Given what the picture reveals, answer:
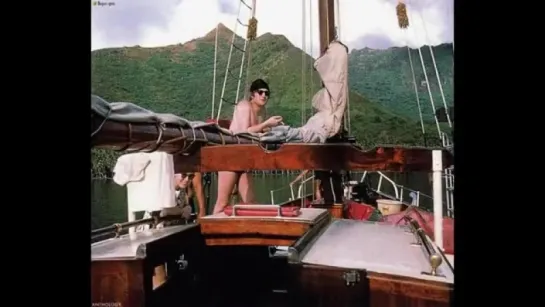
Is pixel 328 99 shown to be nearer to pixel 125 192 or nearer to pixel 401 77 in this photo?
pixel 401 77

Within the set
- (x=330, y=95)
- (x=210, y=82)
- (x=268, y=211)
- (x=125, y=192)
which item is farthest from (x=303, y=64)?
(x=125, y=192)

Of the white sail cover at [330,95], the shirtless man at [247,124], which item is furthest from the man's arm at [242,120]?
the white sail cover at [330,95]

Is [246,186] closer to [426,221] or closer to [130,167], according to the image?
[130,167]

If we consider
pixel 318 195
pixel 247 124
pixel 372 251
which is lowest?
pixel 372 251

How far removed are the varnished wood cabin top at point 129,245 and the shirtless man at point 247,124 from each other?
0.09 m

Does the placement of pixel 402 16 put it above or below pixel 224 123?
above

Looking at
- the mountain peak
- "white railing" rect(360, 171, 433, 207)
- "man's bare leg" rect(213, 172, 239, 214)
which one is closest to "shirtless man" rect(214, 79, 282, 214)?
"man's bare leg" rect(213, 172, 239, 214)

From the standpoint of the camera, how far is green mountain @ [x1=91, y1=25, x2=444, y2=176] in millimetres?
1166

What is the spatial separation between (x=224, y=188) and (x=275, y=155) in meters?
0.12

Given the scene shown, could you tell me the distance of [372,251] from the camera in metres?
1.15

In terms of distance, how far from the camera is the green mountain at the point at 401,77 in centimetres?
116
